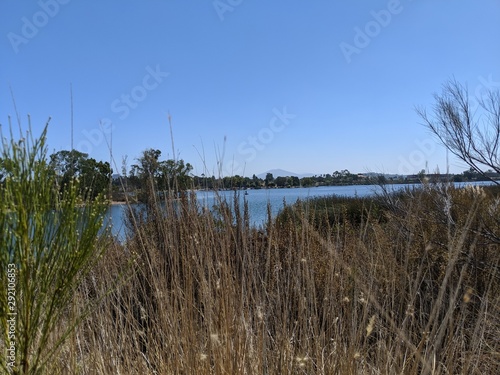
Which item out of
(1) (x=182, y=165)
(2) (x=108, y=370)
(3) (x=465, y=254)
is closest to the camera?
(2) (x=108, y=370)

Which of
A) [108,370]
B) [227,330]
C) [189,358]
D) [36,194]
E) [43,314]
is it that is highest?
[36,194]

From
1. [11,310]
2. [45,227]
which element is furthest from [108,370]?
[45,227]

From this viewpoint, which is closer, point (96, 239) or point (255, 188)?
point (96, 239)

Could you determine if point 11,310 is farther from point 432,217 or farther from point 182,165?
point 432,217

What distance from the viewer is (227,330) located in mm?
1645

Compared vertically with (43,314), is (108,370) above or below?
below

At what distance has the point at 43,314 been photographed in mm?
1257

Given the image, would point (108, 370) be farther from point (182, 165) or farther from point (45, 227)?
point (182, 165)

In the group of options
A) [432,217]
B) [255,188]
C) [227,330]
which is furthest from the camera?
[432,217]

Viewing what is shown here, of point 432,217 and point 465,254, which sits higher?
point 432,217

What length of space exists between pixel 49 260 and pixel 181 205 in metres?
1.76

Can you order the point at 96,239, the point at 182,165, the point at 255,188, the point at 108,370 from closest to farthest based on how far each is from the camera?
the point at 96,239, the point at 108,370, the point at 182,165, the point at 255,188

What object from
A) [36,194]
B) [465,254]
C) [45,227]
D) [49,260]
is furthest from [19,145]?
[465,254]

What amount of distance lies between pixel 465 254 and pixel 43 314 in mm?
3590
